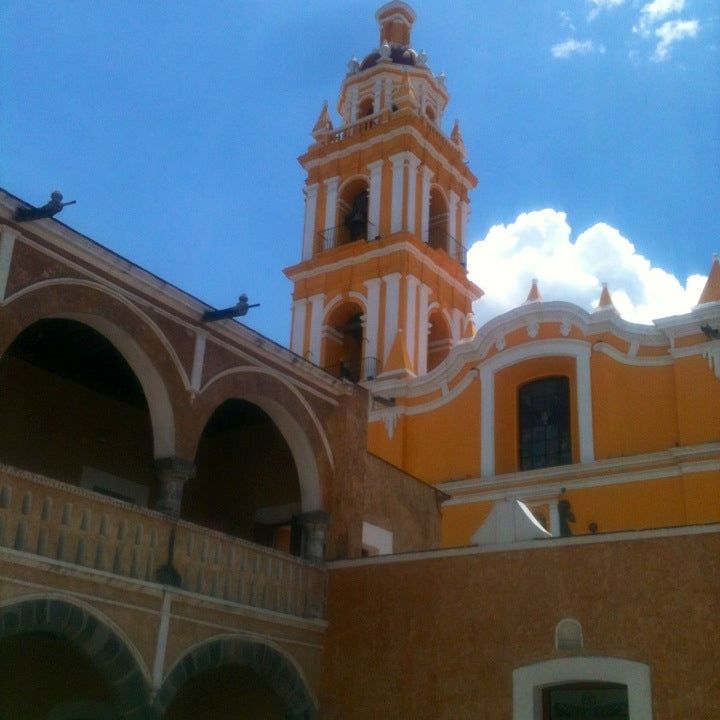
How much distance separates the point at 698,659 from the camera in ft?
29.1

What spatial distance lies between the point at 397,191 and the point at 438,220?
2.03m

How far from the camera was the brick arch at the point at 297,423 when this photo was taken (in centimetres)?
1102

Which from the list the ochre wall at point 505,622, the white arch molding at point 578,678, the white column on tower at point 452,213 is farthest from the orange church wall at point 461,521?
the white column on tower at point 452,213

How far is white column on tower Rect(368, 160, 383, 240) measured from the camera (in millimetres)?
22984

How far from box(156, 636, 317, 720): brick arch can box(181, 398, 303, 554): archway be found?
89.9 inches

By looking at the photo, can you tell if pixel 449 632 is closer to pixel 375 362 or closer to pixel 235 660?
pixel 235 660

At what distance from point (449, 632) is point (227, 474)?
4.16m

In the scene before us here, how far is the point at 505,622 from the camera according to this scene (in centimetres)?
998

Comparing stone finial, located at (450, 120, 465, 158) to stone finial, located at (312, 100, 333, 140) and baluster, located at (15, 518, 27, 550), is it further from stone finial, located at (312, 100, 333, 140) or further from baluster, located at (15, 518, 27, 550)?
baluster, located at (15, 518, 27, 550)

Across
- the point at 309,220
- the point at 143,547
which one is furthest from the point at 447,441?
the point at 143,547

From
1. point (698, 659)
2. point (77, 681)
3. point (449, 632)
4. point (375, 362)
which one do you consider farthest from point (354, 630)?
point (375, 362)

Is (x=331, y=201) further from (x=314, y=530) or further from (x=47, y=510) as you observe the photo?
(x=47, y=510)

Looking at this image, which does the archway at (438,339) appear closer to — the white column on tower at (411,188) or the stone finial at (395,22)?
the white column on tower at (411,188)

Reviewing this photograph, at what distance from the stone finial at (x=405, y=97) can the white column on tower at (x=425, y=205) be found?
5.30ft
